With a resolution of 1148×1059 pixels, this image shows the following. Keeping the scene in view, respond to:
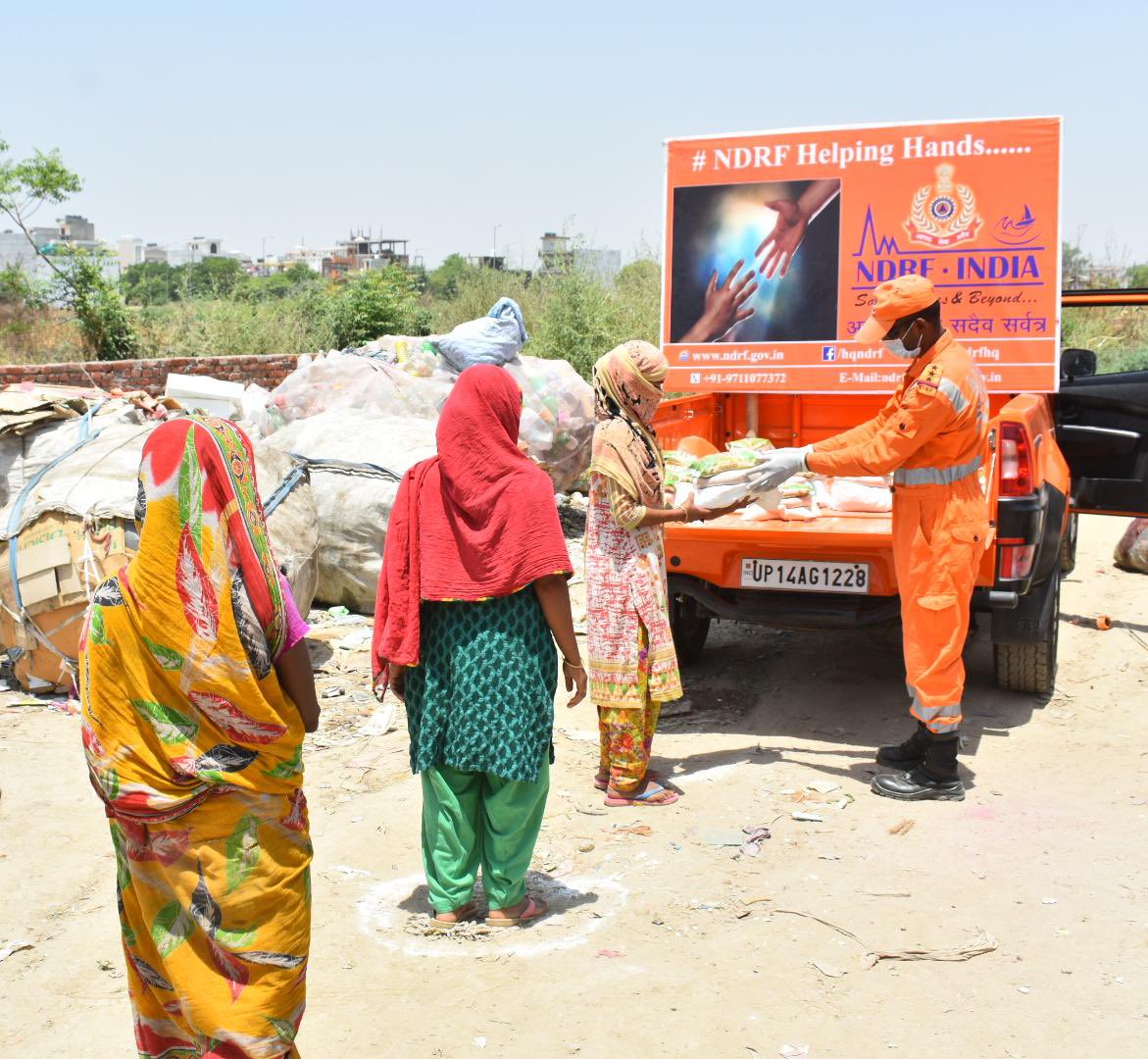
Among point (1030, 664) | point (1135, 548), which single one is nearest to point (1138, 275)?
point (1135, 548)

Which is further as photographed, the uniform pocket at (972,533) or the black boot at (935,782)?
the black boot at (935,782)

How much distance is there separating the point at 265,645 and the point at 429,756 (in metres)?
1.21

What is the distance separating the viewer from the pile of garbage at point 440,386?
27.8 feet

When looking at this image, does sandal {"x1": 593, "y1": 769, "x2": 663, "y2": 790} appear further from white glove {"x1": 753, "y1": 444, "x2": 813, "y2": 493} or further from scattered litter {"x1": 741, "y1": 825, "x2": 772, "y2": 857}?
white glove {"x1": 753, "y1": 444, "x2": 813, "y2": 493}

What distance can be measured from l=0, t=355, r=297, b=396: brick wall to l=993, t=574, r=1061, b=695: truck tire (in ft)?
26.2

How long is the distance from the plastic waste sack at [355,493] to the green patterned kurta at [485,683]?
3.69 metres

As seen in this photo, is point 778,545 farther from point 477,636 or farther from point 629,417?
point 477,636

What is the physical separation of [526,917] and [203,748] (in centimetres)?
169

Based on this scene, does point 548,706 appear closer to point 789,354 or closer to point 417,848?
point 417,848

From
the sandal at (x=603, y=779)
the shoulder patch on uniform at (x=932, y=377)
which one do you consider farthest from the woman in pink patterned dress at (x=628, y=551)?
the shoulder patch on uniform at (x=932, y=377)

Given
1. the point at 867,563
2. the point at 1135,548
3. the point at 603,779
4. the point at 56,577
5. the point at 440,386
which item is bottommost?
the point at 603,779

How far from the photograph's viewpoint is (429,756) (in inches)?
136

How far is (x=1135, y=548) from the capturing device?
27.3 ft

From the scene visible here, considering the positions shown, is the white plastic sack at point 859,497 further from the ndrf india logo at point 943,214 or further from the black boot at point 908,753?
the ndrf india logo at point 943,214
